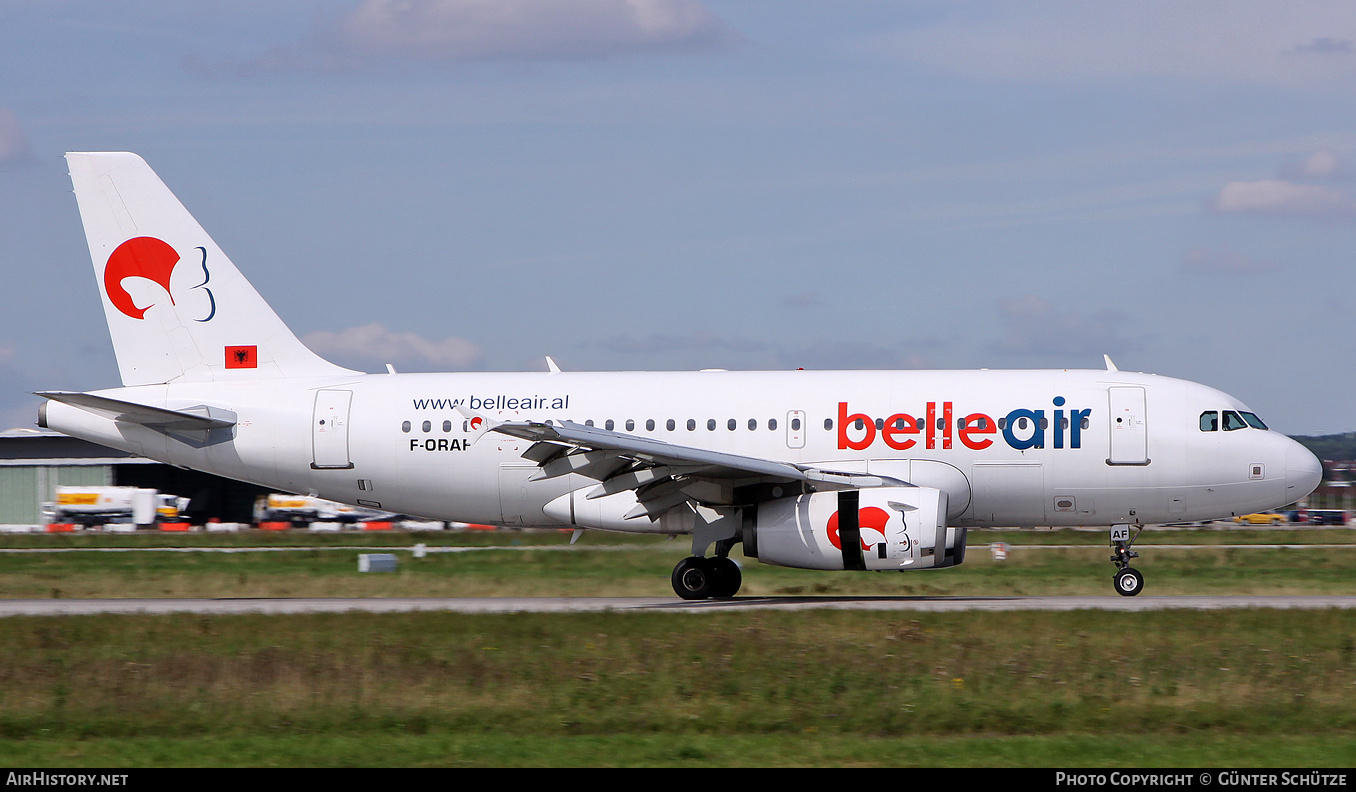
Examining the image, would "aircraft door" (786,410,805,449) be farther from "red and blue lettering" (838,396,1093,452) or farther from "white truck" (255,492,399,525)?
"white truck" (255,492,399,525)

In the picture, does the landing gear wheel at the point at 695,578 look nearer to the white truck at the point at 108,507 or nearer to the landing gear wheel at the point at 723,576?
the landing gear wheel at the point at 723,576

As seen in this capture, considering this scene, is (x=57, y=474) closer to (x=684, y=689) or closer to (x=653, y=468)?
(x=653, y=468)

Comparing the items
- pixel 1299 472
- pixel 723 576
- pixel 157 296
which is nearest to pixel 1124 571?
pixel 1299 472

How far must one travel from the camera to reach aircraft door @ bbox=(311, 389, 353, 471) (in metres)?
24.8

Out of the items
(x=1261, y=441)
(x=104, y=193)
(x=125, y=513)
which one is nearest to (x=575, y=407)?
(x=104, y=193)

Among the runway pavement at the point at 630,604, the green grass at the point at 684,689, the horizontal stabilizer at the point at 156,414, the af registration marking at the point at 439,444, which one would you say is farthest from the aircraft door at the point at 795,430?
the horizontal stabilizer at the point at 156,414

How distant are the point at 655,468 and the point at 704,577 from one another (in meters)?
2.36

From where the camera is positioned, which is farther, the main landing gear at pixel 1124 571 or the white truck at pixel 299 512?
the white truck at pixel 299 512

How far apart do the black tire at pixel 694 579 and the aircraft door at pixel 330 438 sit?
21.2 feet

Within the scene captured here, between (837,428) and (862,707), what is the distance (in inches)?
401

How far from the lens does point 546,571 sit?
30.2 meters

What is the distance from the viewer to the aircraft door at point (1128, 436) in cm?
2294

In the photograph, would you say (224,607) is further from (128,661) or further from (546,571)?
(546,571)

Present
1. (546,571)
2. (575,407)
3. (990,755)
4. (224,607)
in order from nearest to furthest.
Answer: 1. (990,755)
2. (224,607)
3. (575,407)
4. (546,571)
